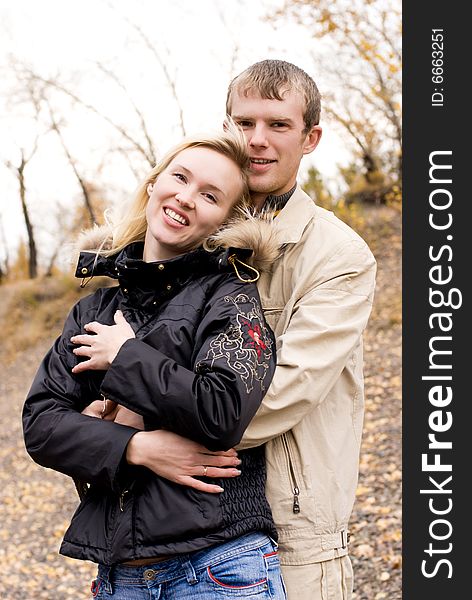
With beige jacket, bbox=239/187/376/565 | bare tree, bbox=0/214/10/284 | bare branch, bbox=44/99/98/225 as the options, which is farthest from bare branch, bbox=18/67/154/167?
beige jacket, bbox=239/187/376/565

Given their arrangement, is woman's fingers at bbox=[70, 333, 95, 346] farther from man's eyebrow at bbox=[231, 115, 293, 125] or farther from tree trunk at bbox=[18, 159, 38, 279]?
tree trunk at bbox=[18, 159, 38, 279]

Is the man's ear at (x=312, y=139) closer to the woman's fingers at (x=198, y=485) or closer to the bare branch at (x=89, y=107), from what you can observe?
the woman's fingers at (x=198, y=485)

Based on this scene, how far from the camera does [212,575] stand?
221cm

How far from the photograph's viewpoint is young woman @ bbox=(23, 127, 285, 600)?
2176 millimetres

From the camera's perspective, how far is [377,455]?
802 cm

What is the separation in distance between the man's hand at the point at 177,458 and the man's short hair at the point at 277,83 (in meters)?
1.24

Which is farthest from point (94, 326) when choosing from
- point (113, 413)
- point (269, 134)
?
point (269, 134)

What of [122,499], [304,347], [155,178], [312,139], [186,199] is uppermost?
[312,139]

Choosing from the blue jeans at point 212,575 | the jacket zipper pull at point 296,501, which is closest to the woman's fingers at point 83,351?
the blue jeans at point 212,575

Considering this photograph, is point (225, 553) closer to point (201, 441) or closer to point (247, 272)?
point (201, 441)

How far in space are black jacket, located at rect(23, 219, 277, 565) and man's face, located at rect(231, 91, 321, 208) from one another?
17.5 inches

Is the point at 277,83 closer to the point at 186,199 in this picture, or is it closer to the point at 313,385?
the point at 186,199

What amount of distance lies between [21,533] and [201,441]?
7513 millimetres

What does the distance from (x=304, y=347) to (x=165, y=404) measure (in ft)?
1.64
